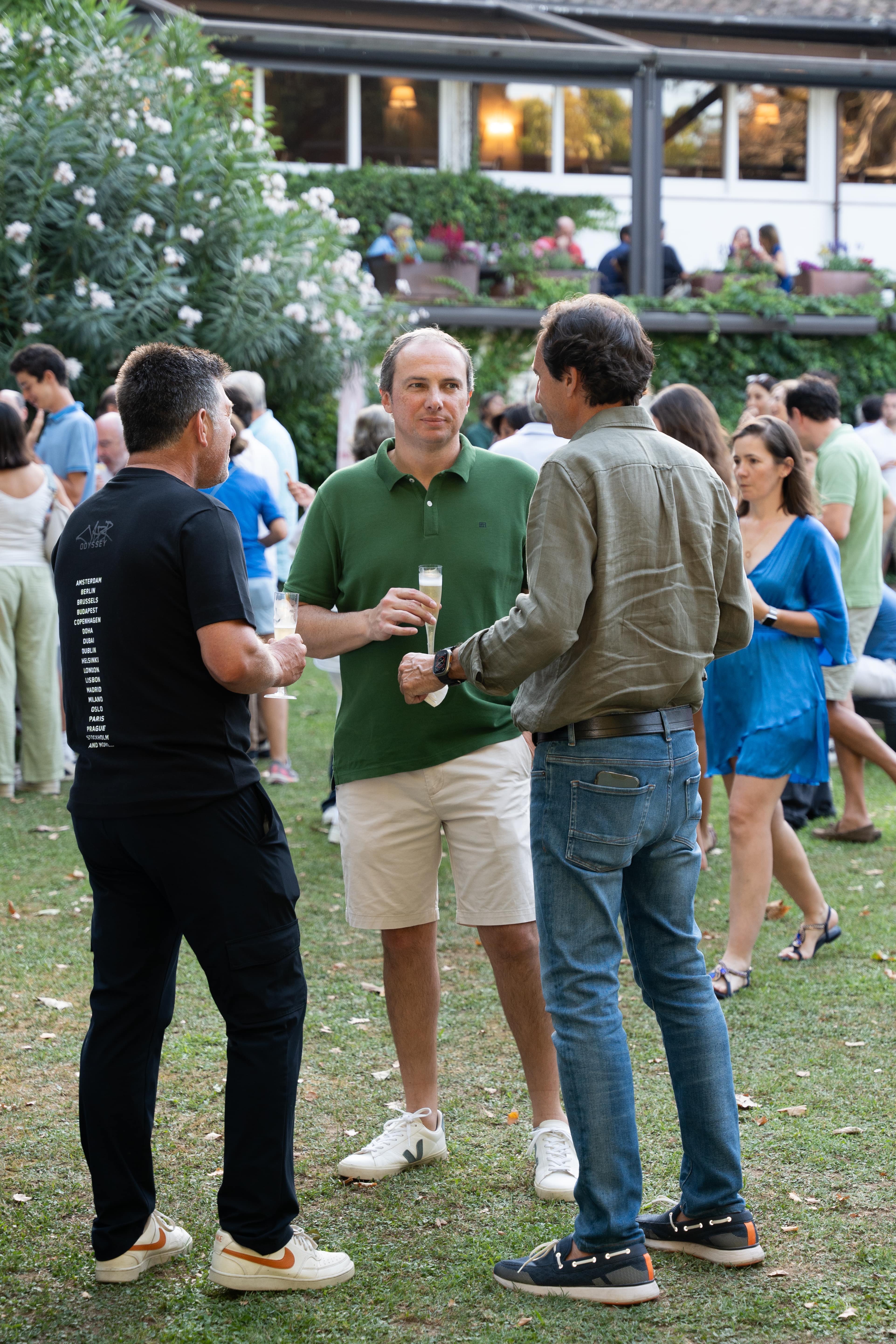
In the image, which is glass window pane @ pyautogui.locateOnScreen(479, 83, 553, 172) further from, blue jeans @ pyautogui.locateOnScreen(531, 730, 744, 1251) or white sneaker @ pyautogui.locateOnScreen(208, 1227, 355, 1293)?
white sneaker @ pyautogui.locateOnScreen(208, 1227, 355, 1293)

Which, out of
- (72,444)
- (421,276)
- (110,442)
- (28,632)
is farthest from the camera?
(421,276)

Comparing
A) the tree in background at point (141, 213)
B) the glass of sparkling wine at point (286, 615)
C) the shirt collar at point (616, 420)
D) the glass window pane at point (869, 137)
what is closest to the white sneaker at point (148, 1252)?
the glass of sparkling wine at point (286, 615)

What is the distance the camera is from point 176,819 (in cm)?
279

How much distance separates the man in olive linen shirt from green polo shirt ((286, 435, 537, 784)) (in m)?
0.52

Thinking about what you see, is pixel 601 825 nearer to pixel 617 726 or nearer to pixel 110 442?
pixel 617 726

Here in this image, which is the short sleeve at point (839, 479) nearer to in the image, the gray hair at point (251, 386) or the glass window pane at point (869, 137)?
the gray hair at point (251, 386)

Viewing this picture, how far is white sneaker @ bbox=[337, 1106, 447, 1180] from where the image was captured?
11.5ft

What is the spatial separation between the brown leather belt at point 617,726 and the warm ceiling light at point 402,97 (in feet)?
65.1

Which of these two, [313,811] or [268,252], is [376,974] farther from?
[268,252]

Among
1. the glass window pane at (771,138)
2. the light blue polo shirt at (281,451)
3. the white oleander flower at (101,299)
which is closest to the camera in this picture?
the light blue polo shirt at (281,451)

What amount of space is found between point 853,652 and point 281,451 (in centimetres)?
366

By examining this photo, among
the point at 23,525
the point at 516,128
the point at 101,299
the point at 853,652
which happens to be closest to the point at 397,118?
the point at 516,128

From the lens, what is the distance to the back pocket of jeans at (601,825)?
2.80m

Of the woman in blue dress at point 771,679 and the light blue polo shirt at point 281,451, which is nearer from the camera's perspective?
the woman in blue dress at point 771,679
